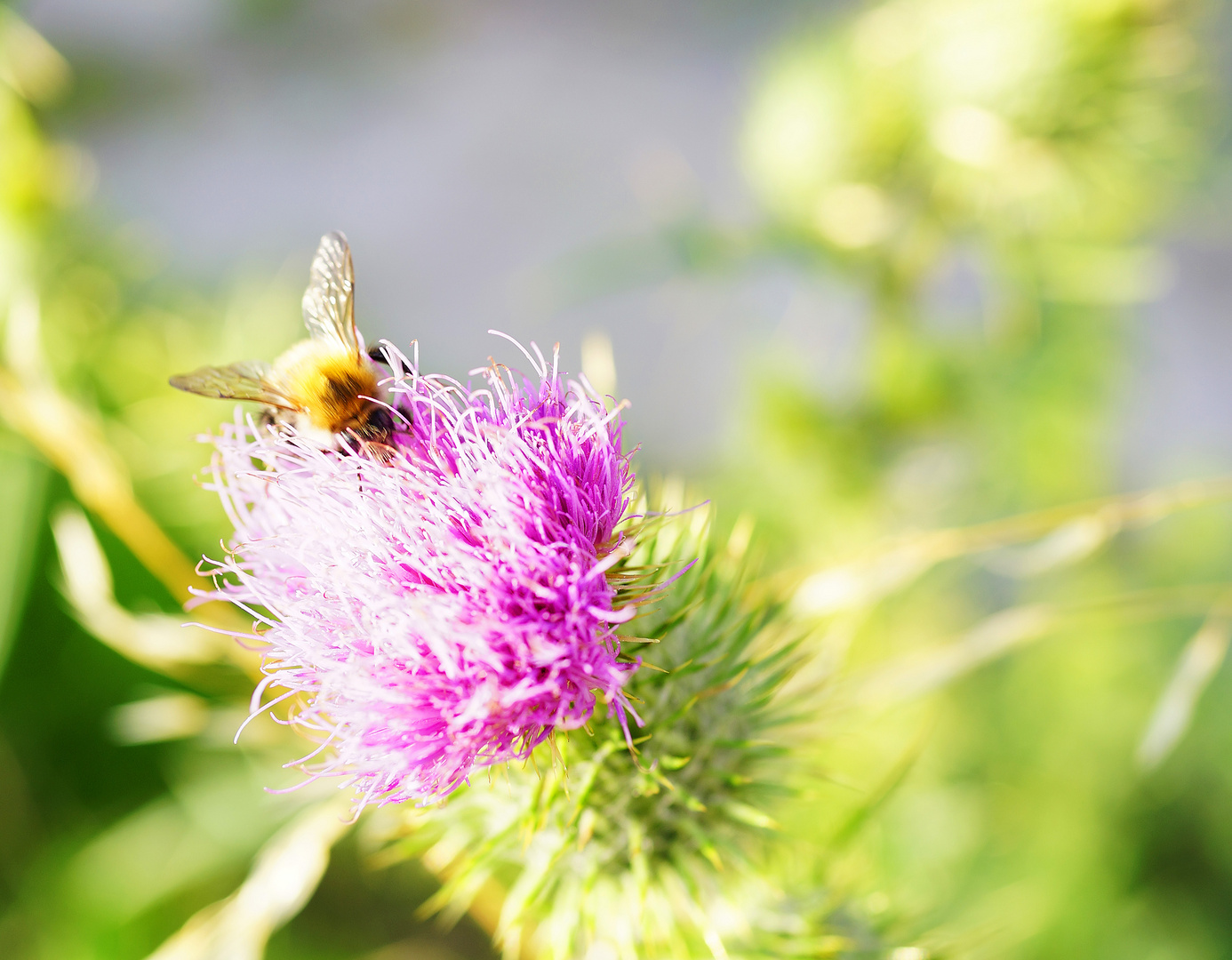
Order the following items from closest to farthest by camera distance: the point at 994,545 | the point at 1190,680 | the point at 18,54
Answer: the point at 1190,680 → the point at 994,545 → the point at 18,54

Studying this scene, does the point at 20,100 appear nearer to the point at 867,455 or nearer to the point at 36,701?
the point at 36,701

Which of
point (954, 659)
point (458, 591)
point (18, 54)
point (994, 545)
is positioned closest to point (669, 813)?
point (458, 591)

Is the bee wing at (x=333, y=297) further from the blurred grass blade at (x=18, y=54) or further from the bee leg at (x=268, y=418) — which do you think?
the blurred grass blade at (x=18, y=54)

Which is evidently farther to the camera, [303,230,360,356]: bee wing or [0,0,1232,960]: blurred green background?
[0,0,1232,960]: blurred green background

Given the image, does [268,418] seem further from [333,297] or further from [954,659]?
[954,659]

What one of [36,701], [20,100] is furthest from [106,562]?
[20,100]

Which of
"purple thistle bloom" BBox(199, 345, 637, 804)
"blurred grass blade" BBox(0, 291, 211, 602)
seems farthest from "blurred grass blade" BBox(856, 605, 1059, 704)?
"blurred grass blade" BBox(0, 291, 211, 602)

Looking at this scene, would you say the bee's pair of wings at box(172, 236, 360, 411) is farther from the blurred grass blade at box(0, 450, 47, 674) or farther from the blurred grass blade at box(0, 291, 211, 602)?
the blurred grass blade at box(0, 450, 47, 674)
